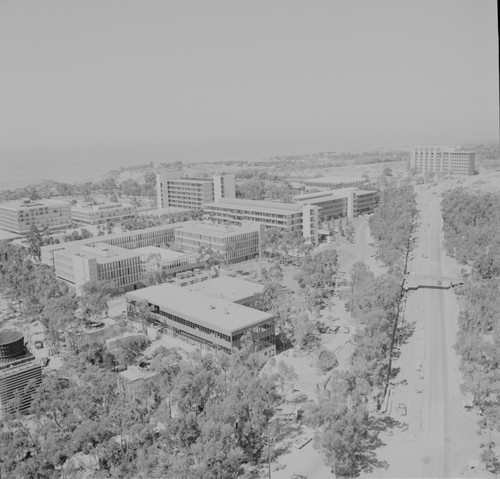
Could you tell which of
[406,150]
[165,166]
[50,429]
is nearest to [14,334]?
[50,429]

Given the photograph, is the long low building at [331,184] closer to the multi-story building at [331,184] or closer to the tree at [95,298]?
the multi-story building at [331,184]

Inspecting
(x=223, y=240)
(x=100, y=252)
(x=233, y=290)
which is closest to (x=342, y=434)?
(x=233, y=290)

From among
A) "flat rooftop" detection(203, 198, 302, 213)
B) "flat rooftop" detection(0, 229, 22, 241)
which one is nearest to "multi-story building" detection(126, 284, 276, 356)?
"flat rooftop" detection(203, 198, 302, 213)

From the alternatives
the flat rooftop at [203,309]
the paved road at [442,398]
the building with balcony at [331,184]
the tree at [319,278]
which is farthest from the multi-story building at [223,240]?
the building with balcony at [331,184]

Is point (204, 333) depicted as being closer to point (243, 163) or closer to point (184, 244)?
A: point (184, 244)

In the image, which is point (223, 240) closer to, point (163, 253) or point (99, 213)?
point (163, 253)

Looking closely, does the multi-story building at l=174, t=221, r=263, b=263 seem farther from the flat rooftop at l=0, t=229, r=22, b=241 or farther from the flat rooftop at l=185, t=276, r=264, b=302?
the flat rooftop at l=0, t=229, r=22, b=241
